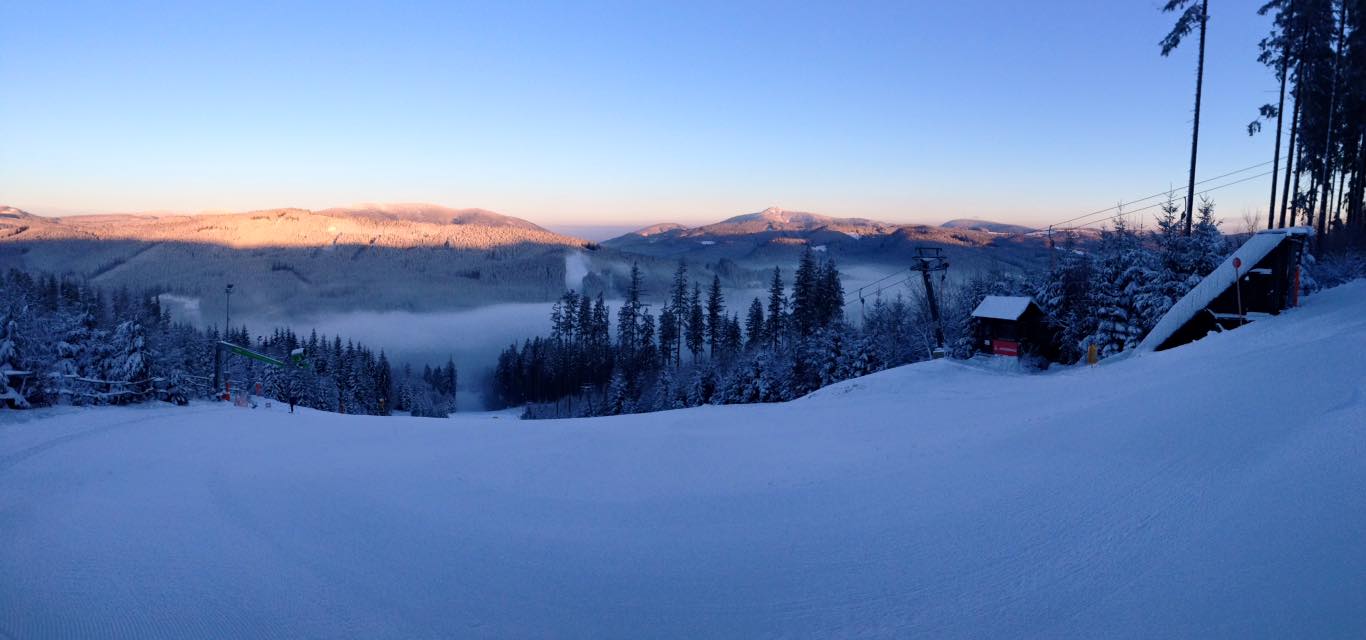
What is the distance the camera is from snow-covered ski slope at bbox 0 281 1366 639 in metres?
4.32

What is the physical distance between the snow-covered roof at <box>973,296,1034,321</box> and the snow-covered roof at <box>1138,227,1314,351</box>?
748 cm

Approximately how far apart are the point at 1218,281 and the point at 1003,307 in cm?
995

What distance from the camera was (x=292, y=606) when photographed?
189 inches

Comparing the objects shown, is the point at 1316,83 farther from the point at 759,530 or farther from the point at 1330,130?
the point at 759,530

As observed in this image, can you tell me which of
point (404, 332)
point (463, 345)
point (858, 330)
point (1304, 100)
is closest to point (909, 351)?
point (858, 330)

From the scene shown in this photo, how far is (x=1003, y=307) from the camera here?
29.0 metres

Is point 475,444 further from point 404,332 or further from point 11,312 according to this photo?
point 404,332

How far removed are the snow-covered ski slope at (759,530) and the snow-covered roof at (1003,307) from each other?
60.2ft

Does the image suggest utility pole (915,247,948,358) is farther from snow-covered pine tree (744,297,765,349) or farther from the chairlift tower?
snow-covered pine tree (744,297,765,349)

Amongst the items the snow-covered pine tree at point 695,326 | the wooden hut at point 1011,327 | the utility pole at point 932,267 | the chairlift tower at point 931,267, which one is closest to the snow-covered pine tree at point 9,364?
the wooden hut at point 1011,327

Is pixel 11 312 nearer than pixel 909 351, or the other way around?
pixel 11 312

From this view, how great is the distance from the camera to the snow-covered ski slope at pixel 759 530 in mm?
4316

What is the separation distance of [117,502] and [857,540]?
786 centimetres

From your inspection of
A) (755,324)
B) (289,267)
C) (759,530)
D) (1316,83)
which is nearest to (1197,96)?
(1316,83)
